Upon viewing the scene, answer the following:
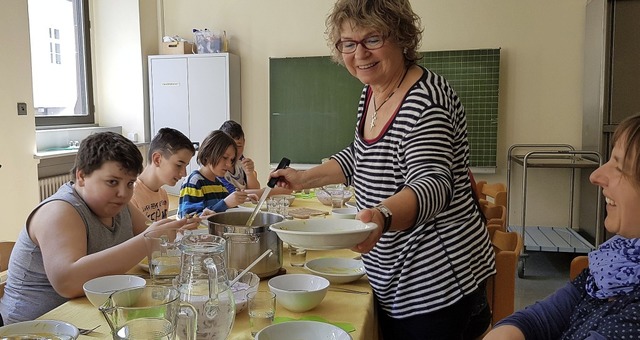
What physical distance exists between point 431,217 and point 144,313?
0.69 metres

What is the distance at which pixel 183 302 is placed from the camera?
3.27ft

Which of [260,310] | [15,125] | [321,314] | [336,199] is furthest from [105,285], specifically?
[15,125]

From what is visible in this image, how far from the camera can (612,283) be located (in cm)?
109

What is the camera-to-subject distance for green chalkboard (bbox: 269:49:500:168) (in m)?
4.85

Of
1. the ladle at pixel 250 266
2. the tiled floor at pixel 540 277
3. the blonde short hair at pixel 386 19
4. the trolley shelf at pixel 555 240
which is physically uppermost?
the blonde short hair at pixel 386 19

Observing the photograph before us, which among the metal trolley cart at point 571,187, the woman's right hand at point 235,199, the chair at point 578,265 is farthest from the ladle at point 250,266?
the metal trolley cart at point 571,187

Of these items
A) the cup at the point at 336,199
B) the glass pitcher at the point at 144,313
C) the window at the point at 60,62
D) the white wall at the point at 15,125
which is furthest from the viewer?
the window at the point at 60,62

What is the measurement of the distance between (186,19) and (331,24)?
4574 millimetres

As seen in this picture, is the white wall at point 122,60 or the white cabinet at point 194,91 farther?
the white wall at point 122,60

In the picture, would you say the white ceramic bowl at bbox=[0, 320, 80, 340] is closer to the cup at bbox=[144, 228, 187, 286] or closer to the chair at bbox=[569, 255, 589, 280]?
the cup at bbox=[144, 228, 187, 286]

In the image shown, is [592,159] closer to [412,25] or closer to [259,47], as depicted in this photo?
[259,47]

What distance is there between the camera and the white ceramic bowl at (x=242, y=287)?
4.10ft

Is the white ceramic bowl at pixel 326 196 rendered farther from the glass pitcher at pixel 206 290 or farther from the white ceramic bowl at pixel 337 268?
the glass pitcher at pixel 206 290

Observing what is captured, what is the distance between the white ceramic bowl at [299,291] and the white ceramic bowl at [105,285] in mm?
345
